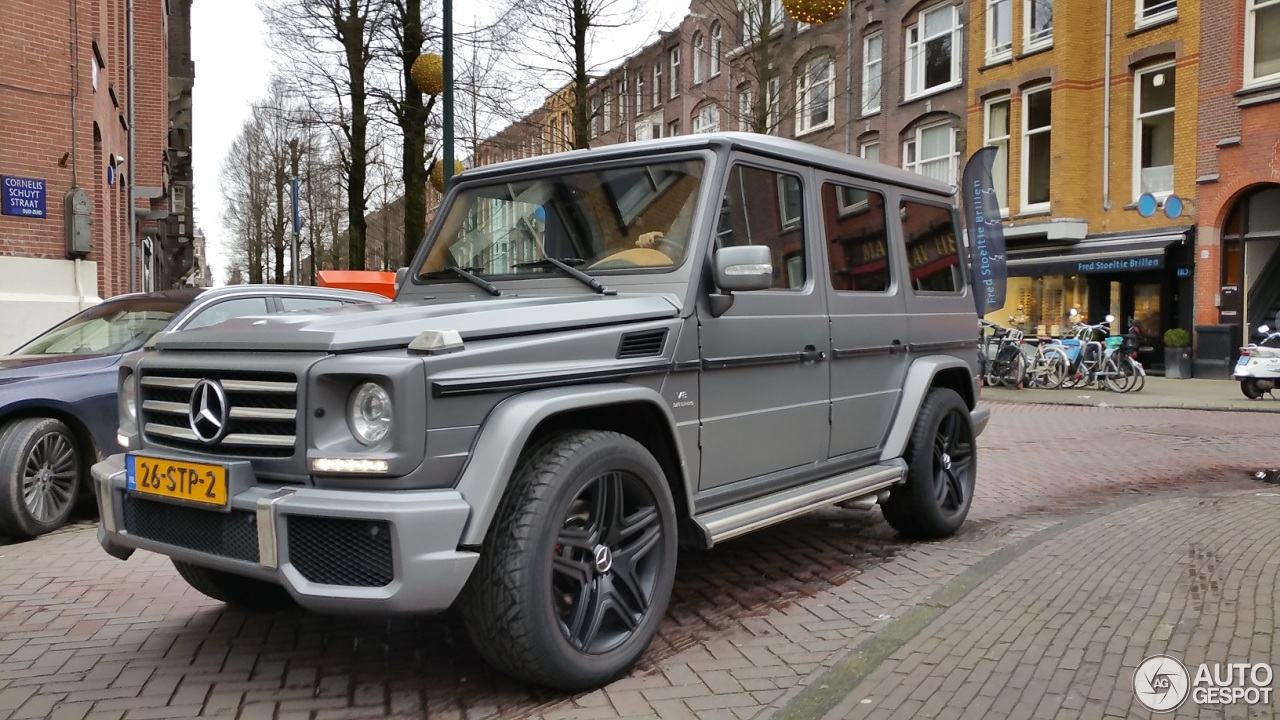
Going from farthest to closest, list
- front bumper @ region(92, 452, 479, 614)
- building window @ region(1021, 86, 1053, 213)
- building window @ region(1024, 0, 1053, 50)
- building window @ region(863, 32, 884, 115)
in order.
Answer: building window @ region(863, 32, 884, 115), building window @ region(1021, 86, 1053, 213), building window @ region(1024, 0, 1053, 50), front bumper @ region(92, 452, 479, 614)

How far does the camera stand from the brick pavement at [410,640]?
3.42 metres

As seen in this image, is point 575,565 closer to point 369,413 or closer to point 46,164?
point 369,413

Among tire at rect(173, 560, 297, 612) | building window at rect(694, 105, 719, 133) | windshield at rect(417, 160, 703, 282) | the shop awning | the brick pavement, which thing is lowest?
the brick pavement

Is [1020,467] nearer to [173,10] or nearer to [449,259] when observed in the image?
[449,259]

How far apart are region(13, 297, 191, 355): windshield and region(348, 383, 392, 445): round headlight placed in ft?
13.8

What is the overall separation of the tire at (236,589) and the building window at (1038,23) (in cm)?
2420

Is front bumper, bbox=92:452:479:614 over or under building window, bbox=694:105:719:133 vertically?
under

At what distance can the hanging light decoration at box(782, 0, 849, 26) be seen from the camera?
40.5 feet

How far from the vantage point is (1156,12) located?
22062 millimetres

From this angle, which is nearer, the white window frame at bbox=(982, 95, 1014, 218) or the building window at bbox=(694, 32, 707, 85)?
the white window frame at bbox=(982, 95, 1014, 218)

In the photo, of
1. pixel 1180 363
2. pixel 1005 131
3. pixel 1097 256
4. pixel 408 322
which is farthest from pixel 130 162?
pixel 1180 363

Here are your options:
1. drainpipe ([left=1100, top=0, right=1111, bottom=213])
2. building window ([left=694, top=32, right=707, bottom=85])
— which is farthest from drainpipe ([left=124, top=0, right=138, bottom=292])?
building window ([left=694, top=32, right=707, bottom=85])

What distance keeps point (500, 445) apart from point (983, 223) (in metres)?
15.9

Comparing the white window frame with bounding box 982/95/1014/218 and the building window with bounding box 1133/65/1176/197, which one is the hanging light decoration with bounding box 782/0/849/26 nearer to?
the building window with bounding box 1133/65/1176/197
